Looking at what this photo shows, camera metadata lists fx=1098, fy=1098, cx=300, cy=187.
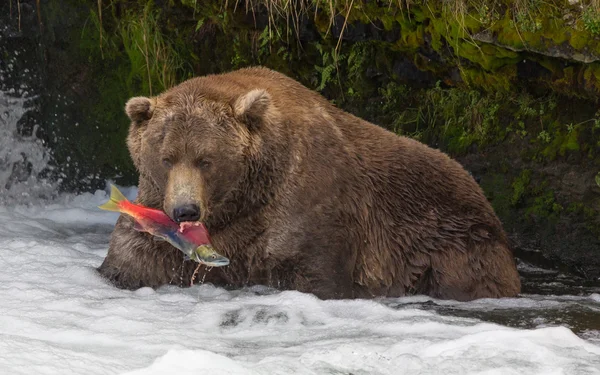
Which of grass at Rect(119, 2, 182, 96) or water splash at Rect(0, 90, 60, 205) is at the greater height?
grass at Rect(119, 2, 182, 96)

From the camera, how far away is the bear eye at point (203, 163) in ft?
22.5

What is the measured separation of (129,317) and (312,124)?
1902mm

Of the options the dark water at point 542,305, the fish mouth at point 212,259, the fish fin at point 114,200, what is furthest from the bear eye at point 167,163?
the dark water at point 542,305

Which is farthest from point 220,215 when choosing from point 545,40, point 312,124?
point 545,40

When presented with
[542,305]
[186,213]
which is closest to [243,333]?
[186,213]

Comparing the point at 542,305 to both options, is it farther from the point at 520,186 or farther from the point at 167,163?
the point at 167,163

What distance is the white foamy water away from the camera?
533 centimetres

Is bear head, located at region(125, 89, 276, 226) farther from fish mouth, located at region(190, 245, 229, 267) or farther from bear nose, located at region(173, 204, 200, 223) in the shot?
fish mouth, located at region(190, 245, 229, 267)

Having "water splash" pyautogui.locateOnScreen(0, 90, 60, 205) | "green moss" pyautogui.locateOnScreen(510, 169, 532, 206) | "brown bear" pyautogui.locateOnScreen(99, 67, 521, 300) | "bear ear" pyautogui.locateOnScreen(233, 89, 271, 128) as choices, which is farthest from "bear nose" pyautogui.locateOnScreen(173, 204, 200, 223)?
"water splash" pyautogui.locateOnScreen(0, 90, 60, 205)

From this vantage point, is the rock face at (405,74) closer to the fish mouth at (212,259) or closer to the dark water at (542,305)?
the dark water at (542,305)

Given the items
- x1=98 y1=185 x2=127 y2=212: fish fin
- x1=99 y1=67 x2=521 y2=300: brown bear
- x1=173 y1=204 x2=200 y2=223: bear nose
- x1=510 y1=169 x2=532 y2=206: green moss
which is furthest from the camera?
x1=510 y1=169 x2=532 y2=206: green moss

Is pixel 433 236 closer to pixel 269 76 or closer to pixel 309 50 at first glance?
pixel 269 76

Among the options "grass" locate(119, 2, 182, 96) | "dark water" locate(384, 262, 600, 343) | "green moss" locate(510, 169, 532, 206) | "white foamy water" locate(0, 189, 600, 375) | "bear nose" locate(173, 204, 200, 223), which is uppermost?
"grass" locate(119, 2, 182, 96)

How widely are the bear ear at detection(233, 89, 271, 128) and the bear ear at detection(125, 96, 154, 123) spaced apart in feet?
1.81
